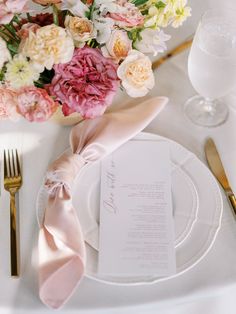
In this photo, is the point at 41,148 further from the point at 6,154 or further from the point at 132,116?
the point at 132,116

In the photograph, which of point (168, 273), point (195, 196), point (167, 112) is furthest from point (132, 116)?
point (168, 273)

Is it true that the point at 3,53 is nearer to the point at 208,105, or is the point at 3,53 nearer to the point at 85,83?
the point at 85,83

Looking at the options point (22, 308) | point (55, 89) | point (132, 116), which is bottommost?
point (22, 308)

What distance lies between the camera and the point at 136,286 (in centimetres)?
62

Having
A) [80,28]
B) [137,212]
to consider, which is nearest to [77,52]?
[80,28]

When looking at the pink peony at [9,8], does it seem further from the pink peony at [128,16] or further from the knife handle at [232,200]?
the knife handle at [232,200]

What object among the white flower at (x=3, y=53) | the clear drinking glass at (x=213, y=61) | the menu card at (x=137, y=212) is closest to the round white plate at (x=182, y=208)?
the menu card at (x=137, y=212)

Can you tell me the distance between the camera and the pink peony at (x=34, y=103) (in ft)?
2.07

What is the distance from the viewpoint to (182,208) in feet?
2.31

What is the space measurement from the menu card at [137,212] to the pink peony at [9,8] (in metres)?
0.29

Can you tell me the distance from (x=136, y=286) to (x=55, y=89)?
12.6 inches

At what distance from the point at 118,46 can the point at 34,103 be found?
16 centimetres

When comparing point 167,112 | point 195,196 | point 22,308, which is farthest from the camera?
point 167,112

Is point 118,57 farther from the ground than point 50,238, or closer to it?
farther from the ground
